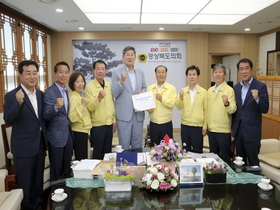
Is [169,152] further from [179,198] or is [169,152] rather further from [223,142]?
[223,142]

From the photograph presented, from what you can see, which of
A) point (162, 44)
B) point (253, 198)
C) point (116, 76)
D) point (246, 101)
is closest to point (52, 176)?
point (116, 76)

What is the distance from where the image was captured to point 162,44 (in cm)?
648

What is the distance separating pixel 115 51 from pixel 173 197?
5.35 meters

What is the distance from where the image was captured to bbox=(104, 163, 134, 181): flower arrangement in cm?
160

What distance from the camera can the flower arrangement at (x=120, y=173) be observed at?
1596 mm

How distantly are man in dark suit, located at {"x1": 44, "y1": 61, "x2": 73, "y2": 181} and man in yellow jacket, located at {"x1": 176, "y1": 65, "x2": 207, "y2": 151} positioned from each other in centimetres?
142

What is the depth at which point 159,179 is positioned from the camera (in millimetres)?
1604

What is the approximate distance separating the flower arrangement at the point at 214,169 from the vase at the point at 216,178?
2 cm

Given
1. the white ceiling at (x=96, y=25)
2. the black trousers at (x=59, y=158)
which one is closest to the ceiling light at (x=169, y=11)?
the white ceiling at (x=96, y=25)

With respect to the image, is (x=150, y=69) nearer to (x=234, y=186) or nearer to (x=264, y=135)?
(x=264, y=135)

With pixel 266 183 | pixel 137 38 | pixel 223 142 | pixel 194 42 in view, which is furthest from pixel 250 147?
pixel 137 38

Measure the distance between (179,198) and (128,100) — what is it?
158 cm

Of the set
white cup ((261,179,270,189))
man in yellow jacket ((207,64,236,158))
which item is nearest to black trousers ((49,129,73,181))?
man in yellow jacket ((207,64,236,158))

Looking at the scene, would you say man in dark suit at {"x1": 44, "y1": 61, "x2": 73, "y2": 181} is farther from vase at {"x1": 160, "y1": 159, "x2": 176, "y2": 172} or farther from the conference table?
vase at {"x1": 160, "y1": 159, "x2": 176, "y2": 172}
